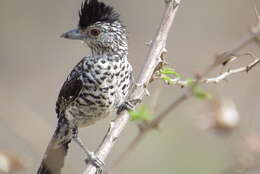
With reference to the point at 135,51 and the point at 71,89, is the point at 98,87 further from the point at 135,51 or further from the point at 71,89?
the point at 135,51

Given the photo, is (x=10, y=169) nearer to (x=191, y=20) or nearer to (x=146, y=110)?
(x=146, y=110)

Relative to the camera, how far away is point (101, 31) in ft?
16.7

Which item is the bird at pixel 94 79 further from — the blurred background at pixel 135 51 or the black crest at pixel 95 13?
the blurred background at pixel 135 51

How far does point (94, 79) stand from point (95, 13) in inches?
21.1

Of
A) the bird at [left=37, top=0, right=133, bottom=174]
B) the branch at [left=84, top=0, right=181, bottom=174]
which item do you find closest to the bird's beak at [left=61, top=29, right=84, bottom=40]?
the bird at [left=37, top=0, right=133, bottom=174]

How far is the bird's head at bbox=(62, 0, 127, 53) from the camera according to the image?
4898 mm

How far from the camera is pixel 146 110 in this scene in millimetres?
2549

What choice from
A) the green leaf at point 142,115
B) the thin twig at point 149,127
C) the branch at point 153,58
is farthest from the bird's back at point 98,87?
the thin twig at point 149,127

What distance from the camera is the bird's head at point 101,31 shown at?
4.90m

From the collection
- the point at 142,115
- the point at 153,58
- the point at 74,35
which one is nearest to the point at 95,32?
the point at 74,35

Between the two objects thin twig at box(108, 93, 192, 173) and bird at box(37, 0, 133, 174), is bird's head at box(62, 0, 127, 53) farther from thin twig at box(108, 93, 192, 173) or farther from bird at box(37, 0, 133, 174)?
thin twig at box(108, 93, 192, 173)

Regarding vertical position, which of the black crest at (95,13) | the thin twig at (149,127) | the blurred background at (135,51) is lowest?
the blurred background at (135,51)

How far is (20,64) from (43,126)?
7.85 metres

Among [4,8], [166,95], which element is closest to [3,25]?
[4,8]
